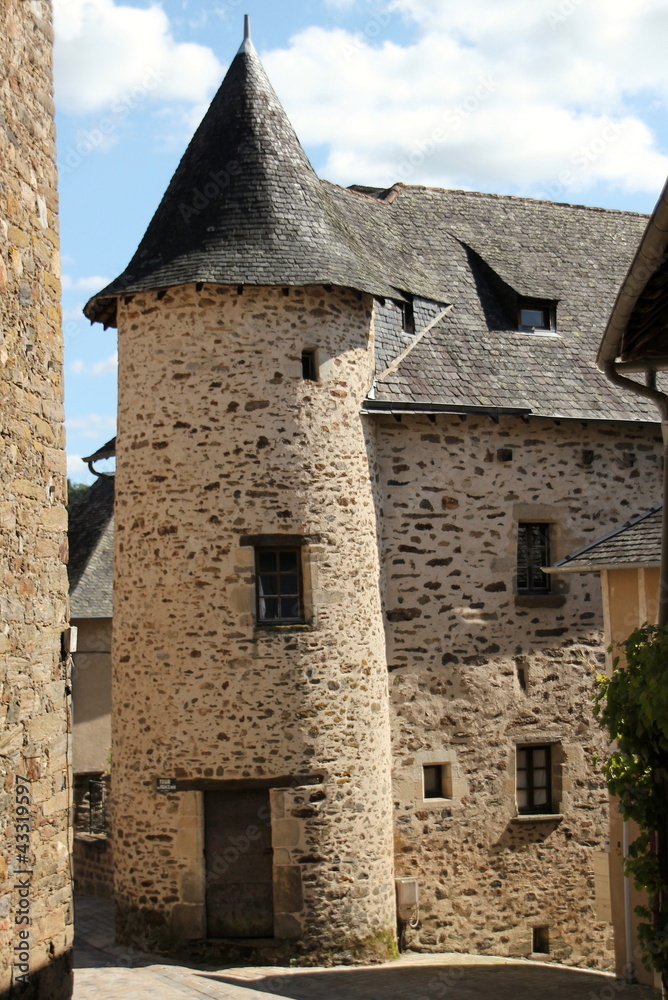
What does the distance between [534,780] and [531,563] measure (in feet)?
8.64

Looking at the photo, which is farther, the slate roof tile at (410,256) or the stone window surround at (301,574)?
the slate roof tile at (410,256)

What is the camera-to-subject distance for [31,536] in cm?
739

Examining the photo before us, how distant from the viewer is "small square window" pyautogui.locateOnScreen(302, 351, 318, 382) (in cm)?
1378

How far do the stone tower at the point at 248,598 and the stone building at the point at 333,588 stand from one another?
30 millimetres

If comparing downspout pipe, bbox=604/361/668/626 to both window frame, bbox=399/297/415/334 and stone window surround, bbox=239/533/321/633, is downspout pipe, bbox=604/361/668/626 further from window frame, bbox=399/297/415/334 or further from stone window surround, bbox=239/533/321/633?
window frame, bbox=399/297/415/334

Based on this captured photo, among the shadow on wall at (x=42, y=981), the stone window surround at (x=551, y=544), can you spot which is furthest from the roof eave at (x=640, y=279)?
the stone window surround at (x=551, y=544)

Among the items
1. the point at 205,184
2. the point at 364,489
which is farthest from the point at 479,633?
the point at 205,184

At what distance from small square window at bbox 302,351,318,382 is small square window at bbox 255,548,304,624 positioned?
1941 mm

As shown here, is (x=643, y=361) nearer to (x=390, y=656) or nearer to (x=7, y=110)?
(x=7, y=110)

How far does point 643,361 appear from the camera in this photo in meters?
7.69

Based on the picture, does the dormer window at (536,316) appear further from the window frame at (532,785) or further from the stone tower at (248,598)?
the window frame at (532,785)

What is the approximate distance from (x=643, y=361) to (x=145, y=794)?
26.1 ft

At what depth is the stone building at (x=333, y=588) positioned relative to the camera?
13.0 m

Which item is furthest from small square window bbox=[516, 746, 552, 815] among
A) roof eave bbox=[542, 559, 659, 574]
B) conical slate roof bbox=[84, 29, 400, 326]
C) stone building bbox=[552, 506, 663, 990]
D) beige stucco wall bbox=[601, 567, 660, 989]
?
conical slate roof bbox=[84, 29, 400, 326]
